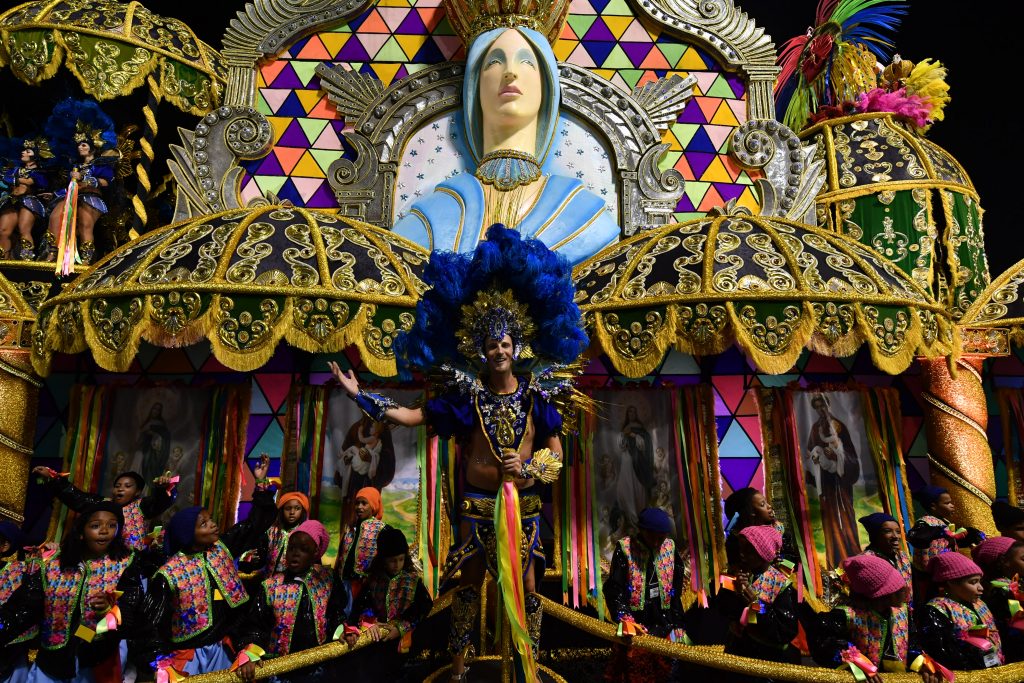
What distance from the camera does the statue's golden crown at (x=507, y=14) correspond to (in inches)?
335

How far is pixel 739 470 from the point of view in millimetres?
7414

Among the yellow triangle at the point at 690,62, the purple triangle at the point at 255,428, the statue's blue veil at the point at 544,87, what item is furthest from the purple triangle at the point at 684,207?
the purple triangle at the point at 255,428

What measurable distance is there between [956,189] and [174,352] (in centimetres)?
772

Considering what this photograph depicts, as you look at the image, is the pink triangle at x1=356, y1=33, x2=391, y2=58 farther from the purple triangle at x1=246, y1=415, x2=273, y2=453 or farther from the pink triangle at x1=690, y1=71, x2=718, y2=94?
the purple triangle at x1=246, y1=415, x2=273, y2=453

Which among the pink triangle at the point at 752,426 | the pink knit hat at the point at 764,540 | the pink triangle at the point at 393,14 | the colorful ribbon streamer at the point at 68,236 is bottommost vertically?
the pink knit hat at the point at 764,540

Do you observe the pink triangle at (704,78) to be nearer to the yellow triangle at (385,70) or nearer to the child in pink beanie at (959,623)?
the yellow triangle at (385,70)

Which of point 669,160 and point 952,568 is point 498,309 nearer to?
point 952,568

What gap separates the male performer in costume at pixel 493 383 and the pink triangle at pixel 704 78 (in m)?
4.96

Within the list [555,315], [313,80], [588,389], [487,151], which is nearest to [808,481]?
[588,389]

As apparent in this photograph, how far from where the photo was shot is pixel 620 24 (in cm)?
920

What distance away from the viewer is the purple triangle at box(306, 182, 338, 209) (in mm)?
8484

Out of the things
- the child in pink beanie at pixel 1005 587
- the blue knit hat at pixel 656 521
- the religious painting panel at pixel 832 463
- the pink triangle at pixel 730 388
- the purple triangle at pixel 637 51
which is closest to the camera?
the child in pink beanie at pixel 1005 587

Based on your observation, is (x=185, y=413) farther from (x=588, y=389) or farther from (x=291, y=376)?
(x=588, y=389)

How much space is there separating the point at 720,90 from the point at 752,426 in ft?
11.8
